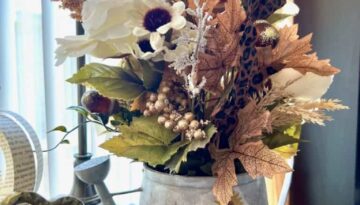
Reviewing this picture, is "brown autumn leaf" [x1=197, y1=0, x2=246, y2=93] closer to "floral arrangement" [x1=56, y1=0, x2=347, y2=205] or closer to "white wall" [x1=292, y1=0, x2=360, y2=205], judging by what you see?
"floral arrangement" [x1=56, y1=0, x2=347, y2=205]

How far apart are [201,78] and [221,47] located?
4 centimetres

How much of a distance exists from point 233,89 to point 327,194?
0.92m

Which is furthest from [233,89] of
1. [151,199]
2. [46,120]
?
[46,120]

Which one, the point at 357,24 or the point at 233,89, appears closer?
the point at 233,89

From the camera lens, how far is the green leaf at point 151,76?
1.55 ft

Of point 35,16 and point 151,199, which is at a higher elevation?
point 35,16

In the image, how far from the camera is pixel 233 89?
0.45 meters

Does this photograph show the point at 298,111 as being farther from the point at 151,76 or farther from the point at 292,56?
the point at 151,76

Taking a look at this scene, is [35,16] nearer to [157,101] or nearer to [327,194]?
[157,101]

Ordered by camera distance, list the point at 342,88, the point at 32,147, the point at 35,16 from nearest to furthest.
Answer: the point at 32,147 < the point at 35,16 < the point at 342,88

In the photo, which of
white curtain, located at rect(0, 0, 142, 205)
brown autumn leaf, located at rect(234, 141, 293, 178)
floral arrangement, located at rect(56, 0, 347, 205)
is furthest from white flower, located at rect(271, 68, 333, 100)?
white curtain, located at rect(0, 0, 142, 205)

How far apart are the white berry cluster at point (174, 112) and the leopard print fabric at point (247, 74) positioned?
0.04 meters

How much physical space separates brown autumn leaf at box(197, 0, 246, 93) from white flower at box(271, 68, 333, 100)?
8 centimetres

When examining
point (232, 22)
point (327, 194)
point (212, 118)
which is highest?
point (232, 22)
